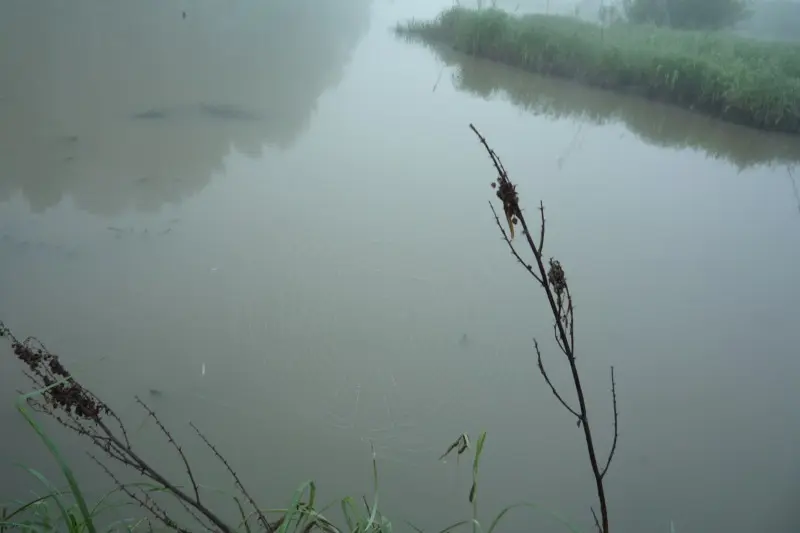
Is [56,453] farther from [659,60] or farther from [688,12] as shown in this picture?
[688,12]

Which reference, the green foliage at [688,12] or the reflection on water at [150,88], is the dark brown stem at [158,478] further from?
the green foliage at [688,12]

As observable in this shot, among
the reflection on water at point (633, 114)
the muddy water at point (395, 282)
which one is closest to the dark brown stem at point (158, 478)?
the muddy water at point (395, 282)

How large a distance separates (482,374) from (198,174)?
4.54ft

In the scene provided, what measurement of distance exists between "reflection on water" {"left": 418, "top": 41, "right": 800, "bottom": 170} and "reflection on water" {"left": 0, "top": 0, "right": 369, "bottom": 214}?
0.79 meters

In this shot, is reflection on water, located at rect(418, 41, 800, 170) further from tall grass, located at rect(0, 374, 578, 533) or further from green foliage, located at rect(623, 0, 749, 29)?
tall grass, located at rect(0, 374, 578, 533)

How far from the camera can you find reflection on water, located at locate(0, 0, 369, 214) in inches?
95.3

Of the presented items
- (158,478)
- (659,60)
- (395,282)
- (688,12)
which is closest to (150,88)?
(395,282)

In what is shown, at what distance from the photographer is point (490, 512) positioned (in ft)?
4.14

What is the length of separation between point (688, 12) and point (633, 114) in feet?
1.86

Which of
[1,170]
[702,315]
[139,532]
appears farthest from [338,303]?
[1,170]

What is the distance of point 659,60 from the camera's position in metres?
3.37

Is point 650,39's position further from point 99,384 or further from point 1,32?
point 1,32

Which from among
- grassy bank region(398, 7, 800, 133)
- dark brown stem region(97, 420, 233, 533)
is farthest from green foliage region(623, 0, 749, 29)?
dark brown stem region(97, 420, 233, 533)

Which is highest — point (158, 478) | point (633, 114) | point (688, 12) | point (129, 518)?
point (688, 12)
